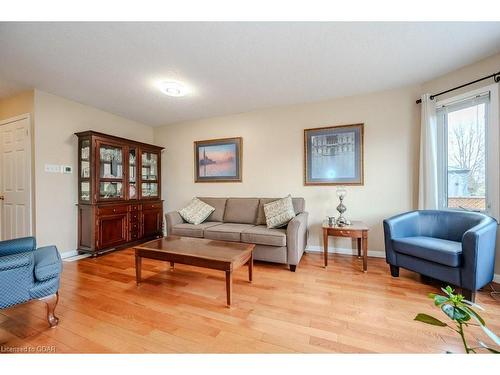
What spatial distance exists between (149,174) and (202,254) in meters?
2.71

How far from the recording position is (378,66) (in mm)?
2281

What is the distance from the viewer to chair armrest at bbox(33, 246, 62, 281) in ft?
4.66

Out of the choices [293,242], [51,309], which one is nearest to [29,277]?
[51,309]

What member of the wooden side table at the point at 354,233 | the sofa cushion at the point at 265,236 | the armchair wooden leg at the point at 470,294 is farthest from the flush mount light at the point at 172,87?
the armchair wooden leg at the point at 470,294

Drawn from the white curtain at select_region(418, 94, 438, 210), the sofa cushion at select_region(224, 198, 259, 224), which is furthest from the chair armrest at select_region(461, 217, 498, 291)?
the sofa cushion at select_region(224, 198, 259, 224)

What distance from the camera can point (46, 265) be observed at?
146 centimetres

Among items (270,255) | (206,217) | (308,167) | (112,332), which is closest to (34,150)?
(206,217)

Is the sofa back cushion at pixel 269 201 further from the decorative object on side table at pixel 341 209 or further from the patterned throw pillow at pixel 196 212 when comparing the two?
the patterned throw pillow at pixel 196 212

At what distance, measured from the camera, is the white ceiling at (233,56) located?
1.72m

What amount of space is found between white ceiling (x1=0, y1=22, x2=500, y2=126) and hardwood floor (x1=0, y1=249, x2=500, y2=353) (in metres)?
2.27

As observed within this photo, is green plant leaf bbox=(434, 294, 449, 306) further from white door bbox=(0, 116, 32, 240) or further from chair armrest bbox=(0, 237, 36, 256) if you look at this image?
white door bbox=(0, 116, 32, 240)

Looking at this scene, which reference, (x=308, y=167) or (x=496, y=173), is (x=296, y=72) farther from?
(x=496, y=173)

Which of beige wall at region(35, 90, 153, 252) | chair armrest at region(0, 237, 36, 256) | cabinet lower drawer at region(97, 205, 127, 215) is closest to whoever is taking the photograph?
chair armrest at region(0, 237, 36, 256)

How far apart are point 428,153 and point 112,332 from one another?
3.59 m
